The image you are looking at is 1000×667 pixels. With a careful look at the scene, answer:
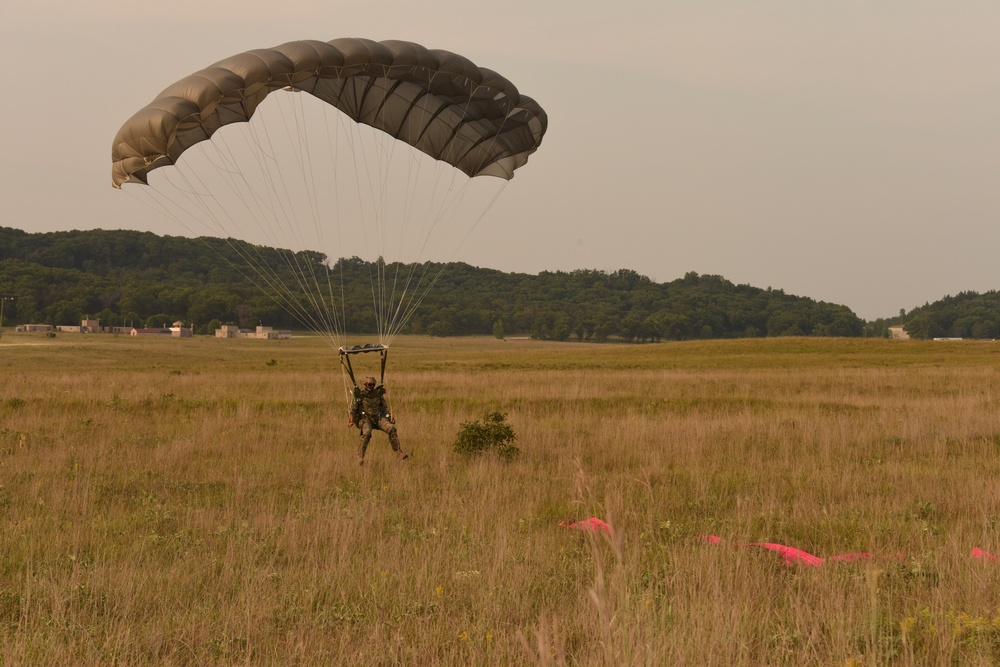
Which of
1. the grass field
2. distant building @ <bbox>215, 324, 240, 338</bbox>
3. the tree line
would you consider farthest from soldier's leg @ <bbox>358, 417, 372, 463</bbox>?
distant building @ <bbox>215, 324, 240, 338</bbox>

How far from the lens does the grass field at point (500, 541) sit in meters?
5.11

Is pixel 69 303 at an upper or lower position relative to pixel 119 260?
lower

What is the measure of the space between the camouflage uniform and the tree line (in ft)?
260

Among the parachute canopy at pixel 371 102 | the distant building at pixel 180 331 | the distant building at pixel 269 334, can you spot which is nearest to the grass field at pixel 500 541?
the parachute canopy at pixel 371 102

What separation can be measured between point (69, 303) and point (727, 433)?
127961 millimetres

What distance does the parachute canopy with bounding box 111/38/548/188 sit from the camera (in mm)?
13031

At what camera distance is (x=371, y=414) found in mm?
13656

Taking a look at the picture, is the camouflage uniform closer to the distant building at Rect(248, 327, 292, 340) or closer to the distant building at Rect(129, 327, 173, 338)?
the distant building at Rect(248, 327, 292, 340)

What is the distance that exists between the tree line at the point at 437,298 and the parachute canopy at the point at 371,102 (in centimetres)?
7579

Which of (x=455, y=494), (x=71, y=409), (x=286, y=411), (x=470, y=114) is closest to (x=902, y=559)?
(x=455, y=494)

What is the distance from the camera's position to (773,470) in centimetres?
1194

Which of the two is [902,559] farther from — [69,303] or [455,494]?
[69,303]

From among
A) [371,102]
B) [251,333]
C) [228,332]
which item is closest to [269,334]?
[228,332]

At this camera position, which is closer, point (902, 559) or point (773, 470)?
point (902, 559)
